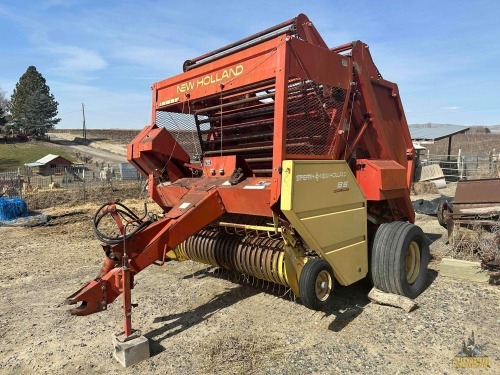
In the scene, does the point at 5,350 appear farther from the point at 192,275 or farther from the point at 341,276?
the point at 341,276

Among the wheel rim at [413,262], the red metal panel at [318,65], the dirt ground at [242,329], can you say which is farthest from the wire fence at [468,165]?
the red metal panel at [318,65]

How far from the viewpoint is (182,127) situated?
5.86 meters

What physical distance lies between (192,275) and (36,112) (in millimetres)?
61704

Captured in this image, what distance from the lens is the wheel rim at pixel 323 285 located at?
13.8ft

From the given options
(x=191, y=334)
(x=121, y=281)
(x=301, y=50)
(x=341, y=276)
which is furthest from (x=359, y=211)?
(x=121, y=281)

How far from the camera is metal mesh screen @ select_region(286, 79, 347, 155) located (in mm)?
4371

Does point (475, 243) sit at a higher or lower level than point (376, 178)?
lower

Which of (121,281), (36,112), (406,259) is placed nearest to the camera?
(121,281)

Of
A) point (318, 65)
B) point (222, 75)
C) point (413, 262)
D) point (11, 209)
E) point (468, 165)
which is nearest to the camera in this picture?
point (318, 65)

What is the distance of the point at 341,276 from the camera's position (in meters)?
4.56

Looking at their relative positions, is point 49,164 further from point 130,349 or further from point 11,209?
point 130,349

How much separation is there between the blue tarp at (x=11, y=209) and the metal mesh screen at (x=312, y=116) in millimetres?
11319

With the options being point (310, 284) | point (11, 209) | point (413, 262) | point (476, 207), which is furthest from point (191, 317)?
point (11, 209)

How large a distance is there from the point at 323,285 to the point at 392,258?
1.14 meters
